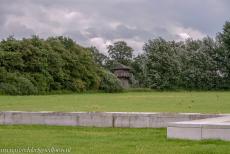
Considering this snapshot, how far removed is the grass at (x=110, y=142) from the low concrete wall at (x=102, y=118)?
2.41 feet

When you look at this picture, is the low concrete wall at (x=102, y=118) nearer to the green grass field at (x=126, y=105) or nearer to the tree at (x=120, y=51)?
the green grass field at (x=126, y=105)

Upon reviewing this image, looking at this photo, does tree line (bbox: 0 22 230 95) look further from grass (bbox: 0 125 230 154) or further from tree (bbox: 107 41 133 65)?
grass (bbox: 0 125 230 154)

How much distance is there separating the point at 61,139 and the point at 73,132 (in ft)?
6.09

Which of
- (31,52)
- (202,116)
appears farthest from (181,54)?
(202,116)

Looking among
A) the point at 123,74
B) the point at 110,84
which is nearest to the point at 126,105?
the point at 110,84

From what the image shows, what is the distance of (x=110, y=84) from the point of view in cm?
7419

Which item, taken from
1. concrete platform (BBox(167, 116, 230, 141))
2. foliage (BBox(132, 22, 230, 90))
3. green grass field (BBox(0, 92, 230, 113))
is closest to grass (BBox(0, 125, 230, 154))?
concrete platform (BBox(167, 116, 230, 141))

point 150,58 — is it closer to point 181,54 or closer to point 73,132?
point 181,54

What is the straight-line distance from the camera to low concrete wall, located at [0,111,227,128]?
617 inches

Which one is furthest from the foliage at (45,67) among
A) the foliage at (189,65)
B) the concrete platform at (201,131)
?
the concrete platform at (201,131)

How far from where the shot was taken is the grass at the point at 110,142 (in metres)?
10.4

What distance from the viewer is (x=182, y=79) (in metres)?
78.2

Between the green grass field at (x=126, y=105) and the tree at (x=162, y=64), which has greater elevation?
the tree at (x=162, y=64)

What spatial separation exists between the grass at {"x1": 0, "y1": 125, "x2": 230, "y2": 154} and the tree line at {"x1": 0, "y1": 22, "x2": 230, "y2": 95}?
4704 centimetres
